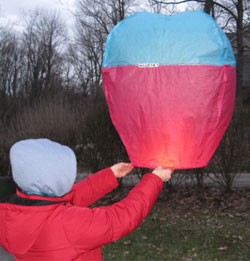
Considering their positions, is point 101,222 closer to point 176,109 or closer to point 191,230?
point 176,109

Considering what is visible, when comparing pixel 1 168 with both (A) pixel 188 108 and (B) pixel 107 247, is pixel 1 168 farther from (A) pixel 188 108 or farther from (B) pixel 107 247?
(A) pixel 188 108

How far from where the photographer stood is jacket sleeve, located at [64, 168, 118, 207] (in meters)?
2.19

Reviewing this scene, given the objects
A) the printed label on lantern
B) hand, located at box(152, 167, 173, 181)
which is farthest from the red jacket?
the printed label on lantern

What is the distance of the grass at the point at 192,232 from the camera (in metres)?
4.56

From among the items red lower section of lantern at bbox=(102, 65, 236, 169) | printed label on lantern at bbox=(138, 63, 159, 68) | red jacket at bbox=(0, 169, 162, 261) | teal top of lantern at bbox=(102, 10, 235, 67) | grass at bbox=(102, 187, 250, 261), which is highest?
teal top of lantern at bbox=(102, 10, 235, 67)

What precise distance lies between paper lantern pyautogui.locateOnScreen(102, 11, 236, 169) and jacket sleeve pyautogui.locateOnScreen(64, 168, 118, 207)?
0.94 feet

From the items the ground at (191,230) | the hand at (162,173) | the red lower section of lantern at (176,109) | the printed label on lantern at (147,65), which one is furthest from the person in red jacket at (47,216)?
the ground at (191,230)

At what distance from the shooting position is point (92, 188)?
2.24m

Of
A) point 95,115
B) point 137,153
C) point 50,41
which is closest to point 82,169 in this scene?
point 95,115

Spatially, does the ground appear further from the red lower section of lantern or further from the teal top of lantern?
the teal top of lantern

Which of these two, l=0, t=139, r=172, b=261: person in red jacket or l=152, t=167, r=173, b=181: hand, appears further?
l=152, t=167, r=173, b=181: hand

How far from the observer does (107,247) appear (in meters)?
4.89

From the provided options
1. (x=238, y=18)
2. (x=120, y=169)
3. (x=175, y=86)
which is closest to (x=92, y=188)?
(x=120, y=169)

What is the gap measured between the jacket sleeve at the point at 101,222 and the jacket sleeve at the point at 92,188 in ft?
1.64
